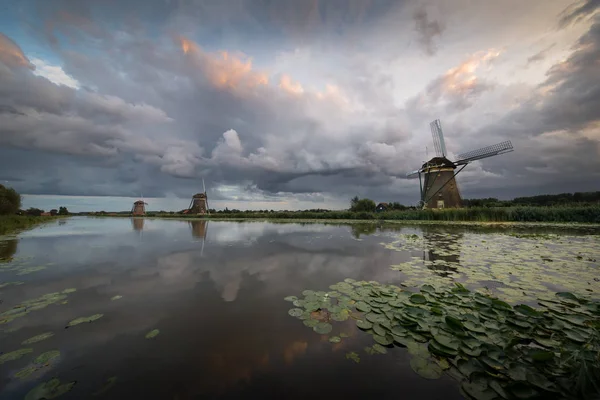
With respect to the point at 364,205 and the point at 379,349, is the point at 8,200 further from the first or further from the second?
the point at 364,205

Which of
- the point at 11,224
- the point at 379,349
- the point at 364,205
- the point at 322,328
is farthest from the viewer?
the point at 364,205

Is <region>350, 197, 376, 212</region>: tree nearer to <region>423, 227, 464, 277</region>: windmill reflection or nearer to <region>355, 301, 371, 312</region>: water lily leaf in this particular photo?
<region>423, 227, 464, 277</region>: windmill reflection

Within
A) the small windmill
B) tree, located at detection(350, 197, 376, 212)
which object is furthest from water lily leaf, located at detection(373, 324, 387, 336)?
the small windmill

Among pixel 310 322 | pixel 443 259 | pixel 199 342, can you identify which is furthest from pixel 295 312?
pixel 443 259

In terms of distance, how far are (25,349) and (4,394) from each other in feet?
2.92

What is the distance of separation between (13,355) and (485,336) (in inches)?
209

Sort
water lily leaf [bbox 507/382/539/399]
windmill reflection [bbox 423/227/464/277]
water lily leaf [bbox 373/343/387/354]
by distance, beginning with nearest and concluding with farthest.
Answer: water lily leaf [bbox 507/382/539/399]
water lily leaf [bbox 373/343/387/354]
windmill reflection [bbox 423/227/464/277]

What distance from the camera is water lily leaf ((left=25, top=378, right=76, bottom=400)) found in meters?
1.87

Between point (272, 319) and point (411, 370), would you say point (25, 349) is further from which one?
point (411, 370)

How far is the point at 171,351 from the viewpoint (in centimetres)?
256

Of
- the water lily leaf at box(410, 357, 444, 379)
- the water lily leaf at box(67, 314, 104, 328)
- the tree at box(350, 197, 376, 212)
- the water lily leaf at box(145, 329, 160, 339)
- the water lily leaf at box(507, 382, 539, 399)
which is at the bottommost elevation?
the water lily leaf at box(410, 357, 444, 379)

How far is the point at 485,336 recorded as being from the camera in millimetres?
2666

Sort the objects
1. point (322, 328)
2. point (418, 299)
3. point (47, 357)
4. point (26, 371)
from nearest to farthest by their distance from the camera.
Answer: point (26, 371), point (47, 357), point (322, 328), point (418, 299)

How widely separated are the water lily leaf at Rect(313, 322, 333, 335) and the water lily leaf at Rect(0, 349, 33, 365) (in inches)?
129
